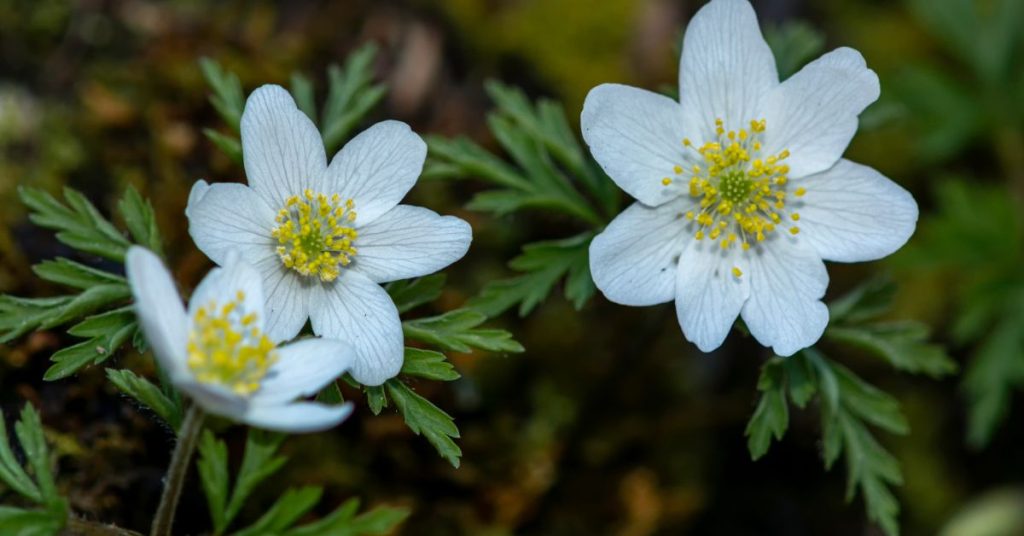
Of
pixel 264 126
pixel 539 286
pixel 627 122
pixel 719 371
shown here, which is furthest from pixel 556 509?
pixel 264 126

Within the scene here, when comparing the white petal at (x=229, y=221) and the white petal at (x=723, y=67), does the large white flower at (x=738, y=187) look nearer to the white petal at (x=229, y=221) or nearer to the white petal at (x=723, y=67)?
the white petal at (x=723, y=67)

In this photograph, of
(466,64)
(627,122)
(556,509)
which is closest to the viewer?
(627,122)

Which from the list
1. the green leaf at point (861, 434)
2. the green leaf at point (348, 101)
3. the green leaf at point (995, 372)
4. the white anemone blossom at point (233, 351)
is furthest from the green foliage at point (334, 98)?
the green leaf at point (995, 372)

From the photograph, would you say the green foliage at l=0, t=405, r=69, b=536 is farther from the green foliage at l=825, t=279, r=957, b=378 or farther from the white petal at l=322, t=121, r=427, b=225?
the green foliage at l=825, t=279, r=957, b=378

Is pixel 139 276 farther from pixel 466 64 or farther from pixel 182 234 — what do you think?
pixel 466 64

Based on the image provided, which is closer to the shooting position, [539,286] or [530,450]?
[539,286]

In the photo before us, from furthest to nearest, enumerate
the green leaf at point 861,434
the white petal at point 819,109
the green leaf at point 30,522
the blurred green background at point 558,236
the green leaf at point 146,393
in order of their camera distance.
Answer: the blurred green background at point 558,236 < the green leaf at point 861,434 < the white petal at point 819,109 < the green leaf at point 146,393 < the green leaf at point 30,522
